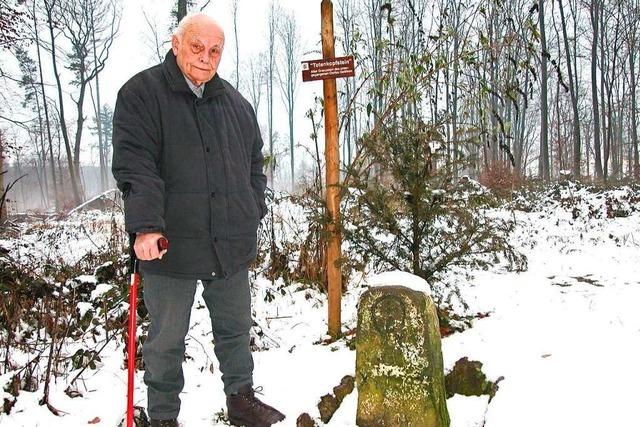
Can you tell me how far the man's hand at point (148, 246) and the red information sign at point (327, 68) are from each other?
1.77 meters

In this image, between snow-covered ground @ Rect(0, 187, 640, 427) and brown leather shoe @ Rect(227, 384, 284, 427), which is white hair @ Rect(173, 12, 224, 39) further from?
snow-covered ground @ Rect(0, 187, 640, 427)

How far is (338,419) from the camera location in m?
2.46

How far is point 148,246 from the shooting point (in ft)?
6.10

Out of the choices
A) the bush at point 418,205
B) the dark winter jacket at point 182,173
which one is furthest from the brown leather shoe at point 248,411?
the bush at point 418,205

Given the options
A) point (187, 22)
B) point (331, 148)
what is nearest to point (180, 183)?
point (187, 22)

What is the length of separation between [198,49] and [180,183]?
637 mm

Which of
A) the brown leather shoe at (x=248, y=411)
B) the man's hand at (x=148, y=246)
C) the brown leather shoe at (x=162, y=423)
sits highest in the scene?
the man's hand at (x=148, y=246)

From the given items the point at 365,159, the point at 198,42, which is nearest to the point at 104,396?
the point at 198,42

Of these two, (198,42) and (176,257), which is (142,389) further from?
(198,42)

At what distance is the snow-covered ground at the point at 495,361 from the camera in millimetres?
2172

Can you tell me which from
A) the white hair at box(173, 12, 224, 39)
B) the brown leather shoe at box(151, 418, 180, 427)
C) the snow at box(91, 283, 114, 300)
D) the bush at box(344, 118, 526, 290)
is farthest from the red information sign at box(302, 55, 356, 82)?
the snow at box(91, 283, 114, 300)

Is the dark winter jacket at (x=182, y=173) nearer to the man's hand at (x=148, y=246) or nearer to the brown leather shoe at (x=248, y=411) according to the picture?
the man's hand at (x=148, y=246)

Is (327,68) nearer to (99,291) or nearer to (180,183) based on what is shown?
(180,183)

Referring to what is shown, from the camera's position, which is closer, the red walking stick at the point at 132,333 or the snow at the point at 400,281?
the red walking stick at the point at 132,333
